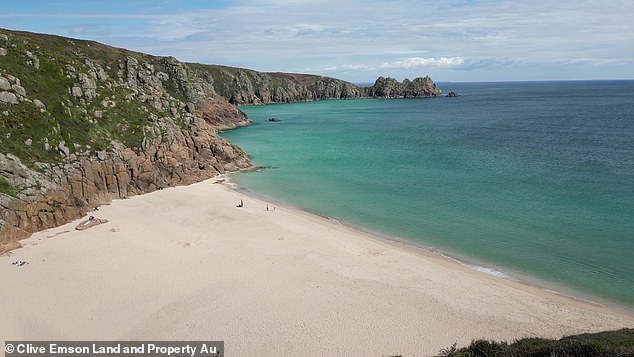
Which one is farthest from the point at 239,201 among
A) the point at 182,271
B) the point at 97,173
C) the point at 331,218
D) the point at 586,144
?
the point at 586,144

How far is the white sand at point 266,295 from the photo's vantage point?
21.6 meters

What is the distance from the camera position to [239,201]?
147 ft

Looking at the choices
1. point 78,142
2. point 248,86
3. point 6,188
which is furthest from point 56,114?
point 248,86

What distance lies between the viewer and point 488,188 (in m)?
48.5

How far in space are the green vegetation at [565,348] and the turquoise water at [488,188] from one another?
445 inches

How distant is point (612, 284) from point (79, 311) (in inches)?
1214

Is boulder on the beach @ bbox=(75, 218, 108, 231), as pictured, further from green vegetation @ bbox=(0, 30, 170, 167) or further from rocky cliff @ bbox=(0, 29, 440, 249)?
green vegetation @ bbox=(0, 30, 170, 167)

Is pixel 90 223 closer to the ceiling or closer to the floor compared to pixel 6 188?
closer to the floor

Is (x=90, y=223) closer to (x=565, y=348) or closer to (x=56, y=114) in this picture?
(x=56, y=114)

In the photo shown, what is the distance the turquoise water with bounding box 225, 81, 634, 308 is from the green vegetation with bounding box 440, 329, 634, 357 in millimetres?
11295

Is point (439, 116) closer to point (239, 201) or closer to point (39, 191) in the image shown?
point (239, 201)

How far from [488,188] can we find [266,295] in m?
32.1

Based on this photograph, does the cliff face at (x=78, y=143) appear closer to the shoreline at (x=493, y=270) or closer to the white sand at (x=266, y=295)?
the white sand at (x=266, y=295)

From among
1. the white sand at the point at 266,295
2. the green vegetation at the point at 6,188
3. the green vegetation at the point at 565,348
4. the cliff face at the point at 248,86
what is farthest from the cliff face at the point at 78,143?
the cliff face at the point at 248,86
